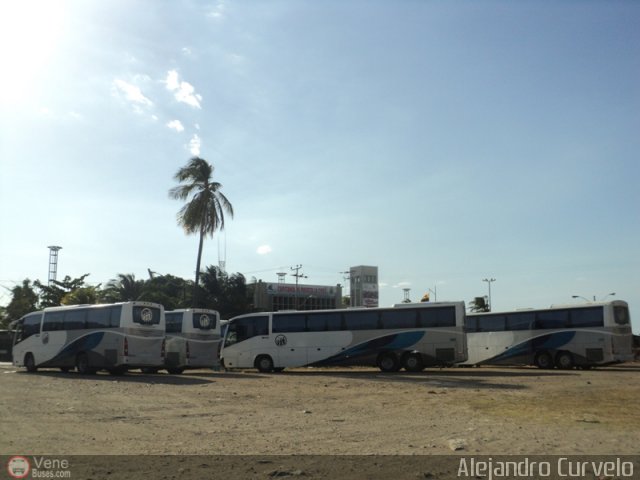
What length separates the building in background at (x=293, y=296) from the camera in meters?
75.2

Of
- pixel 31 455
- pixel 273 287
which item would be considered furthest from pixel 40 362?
pixel 273 287

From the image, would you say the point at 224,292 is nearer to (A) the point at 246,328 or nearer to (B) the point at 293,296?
(B) the point at 293,296

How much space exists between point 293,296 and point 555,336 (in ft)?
169

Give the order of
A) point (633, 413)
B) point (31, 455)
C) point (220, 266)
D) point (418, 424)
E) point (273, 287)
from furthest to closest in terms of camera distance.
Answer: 1. point (273, 287)
2. point (220, 266)
3. point (633, 413)
4. point (418, 424)
5. point (31, 455)

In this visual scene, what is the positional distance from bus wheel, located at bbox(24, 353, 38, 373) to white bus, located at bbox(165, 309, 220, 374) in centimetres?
591

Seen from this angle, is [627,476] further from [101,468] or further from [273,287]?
[273,287]

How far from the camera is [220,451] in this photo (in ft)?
25.9

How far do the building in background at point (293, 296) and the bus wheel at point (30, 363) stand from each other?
146 feet

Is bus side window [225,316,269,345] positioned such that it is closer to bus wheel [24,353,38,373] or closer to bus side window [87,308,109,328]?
bus side window [87,308,109,328]

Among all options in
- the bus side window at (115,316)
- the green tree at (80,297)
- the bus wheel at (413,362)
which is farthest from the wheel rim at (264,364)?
the green tree at (80,297)

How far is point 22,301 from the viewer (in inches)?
2264

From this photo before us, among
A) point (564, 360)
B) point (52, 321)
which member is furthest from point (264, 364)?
point (564, 360)

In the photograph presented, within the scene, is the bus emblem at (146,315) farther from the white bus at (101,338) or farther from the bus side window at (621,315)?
the bus side window at (621,315)

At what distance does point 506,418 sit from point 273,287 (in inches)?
2605
